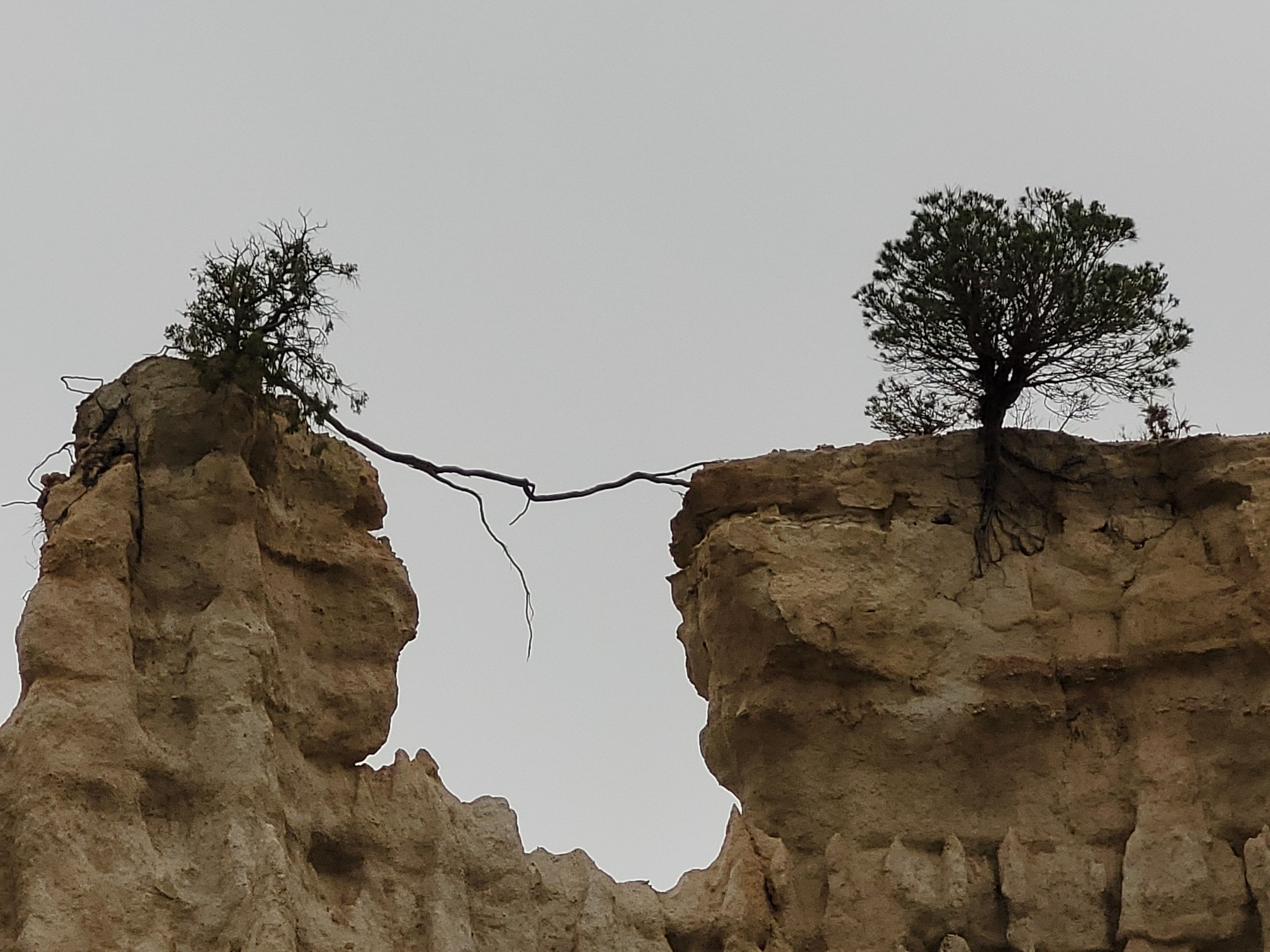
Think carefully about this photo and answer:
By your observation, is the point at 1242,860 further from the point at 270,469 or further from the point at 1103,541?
the point at 270,469

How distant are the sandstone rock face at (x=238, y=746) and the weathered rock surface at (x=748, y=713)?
20mm

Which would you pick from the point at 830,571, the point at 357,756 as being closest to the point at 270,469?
the point at 357,756

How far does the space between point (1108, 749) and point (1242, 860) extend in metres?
1.13

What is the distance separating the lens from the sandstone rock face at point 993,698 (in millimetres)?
13281

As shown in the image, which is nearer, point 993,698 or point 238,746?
point 238,746

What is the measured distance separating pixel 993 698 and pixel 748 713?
1.66 meters

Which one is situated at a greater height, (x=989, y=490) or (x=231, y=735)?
(x=989, y=490)

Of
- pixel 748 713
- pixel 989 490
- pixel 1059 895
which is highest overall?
pixel 989 490

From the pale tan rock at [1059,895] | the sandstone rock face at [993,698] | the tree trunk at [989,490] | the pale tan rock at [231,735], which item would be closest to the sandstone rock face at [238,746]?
the pale tan rock at [231,735]

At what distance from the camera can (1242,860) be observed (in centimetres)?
1325

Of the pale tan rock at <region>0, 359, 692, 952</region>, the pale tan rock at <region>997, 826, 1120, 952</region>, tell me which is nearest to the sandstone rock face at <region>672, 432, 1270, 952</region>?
the pale tan rock at <region>997, 826, 1120, 952</region>

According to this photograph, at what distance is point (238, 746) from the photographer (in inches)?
437

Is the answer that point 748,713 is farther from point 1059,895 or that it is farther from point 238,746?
point 238,746

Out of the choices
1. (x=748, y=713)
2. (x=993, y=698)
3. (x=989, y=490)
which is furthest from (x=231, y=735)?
(x=989, y=490)
